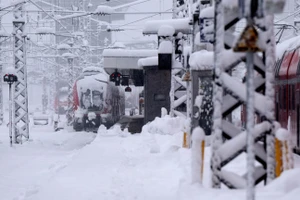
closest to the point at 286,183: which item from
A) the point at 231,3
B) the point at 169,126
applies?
the point at 231,3

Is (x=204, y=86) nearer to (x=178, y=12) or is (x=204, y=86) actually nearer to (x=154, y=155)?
(x=154, y=155)

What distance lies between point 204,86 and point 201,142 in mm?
6156

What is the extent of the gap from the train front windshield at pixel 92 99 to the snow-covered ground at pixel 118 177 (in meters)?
13.1

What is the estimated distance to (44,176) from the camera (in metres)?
12.9

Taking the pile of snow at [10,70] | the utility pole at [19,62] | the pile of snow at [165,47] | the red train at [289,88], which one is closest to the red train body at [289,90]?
the red train at [289,88]

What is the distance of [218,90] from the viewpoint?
664 cm

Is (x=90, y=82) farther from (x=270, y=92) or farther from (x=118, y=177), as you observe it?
(x=270, y=92)

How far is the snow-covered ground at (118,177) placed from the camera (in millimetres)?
6453

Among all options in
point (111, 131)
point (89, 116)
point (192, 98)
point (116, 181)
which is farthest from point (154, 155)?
point (89, 116)

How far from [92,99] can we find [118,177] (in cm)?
2230

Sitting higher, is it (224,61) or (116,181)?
(224,61)

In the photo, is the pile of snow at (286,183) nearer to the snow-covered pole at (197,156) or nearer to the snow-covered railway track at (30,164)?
the snow-covered pole at (197,156)

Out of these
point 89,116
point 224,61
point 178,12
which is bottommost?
point 89,116

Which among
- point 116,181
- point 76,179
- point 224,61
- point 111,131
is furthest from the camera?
point 111,131
